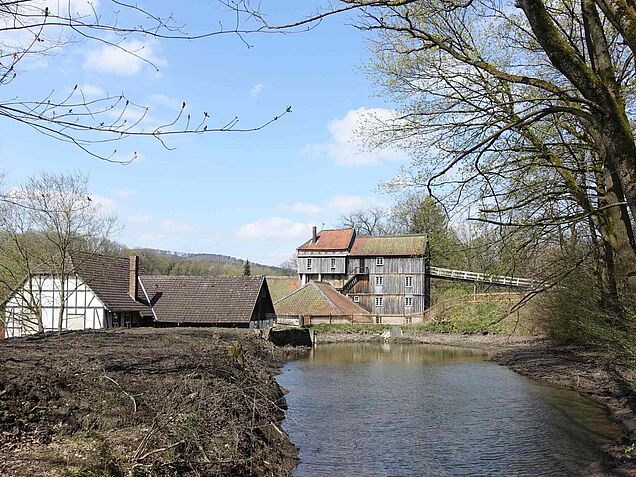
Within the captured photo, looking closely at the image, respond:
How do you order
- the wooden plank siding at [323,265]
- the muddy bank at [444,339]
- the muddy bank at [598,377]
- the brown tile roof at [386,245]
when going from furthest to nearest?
the wooden plank siding at [323,265]
the brown tile roof at [386,245]
the muddy bank at [444,339]
the muddy bank at [598,377]

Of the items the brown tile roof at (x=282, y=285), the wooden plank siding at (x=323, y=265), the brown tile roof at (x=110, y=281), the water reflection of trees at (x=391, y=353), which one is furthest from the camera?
the brown tile roof at (x=282, y=285)

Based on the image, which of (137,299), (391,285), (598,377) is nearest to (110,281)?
(137,299)

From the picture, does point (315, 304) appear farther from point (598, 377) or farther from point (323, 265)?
point (598, 377)

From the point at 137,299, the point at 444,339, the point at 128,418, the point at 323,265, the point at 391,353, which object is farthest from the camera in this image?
the point at 323,265

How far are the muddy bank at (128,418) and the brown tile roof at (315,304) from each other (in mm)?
33176

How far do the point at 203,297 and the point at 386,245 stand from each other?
2068cm

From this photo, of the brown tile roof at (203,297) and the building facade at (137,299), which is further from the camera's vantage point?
the brown tile roof at (203,297)

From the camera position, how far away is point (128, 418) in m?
7.91

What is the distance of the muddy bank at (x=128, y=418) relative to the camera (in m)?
6.42

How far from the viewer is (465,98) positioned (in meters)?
11.2

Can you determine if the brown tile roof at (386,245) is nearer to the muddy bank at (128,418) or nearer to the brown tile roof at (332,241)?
the brown tile roof at (332,241)

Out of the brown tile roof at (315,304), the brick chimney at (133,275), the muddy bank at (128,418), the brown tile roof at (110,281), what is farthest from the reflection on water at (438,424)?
the brown tile roof at (315,304)

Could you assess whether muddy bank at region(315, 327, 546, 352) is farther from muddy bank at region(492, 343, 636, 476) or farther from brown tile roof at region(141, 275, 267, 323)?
brown tile roof at region(141, 275, 267, 323)

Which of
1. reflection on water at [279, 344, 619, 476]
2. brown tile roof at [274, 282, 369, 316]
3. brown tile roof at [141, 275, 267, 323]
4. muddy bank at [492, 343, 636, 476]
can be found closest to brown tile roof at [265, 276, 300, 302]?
brown tile roof at [274, 282, 369, 316]
